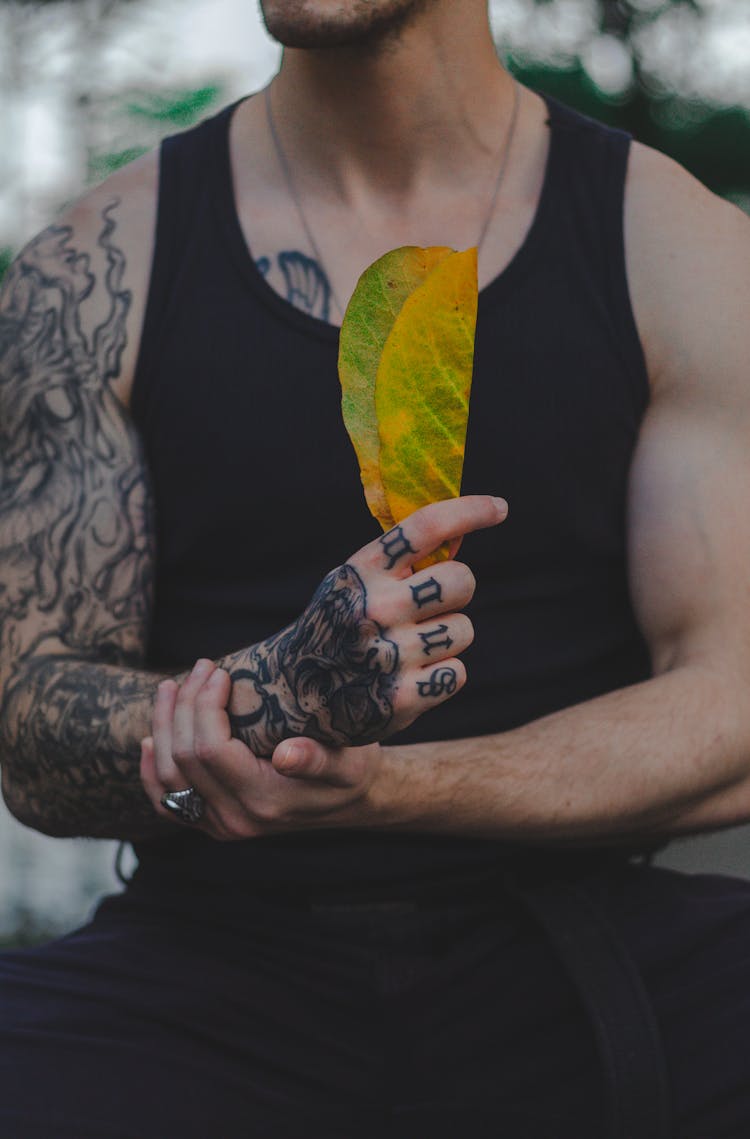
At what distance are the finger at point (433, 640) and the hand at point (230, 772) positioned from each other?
4.7 inches

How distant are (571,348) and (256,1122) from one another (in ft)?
2.82

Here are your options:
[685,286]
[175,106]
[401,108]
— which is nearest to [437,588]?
[685,286]

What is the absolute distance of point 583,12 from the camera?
3.27 metres

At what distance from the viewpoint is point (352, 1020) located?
4.55 ft

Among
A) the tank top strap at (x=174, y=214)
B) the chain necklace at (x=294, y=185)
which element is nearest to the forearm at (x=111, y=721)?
the tank top strap at (x=174, y=214)

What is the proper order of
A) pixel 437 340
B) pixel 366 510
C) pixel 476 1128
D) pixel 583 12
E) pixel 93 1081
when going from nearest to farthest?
1. pixel 437 340
2. pixel 93 1081
3. pixel 476 1128
4. pixel 366 510
5. pixel 583 12

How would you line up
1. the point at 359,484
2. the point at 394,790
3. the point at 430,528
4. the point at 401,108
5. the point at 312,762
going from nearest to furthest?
the point at 430,528 → the point at 312,762 → the point at 394,790 → the point at 359,484 → the point at 401,108

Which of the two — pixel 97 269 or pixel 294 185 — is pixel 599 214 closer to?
pixel 294 185

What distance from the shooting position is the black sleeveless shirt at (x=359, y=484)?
4.81 ft

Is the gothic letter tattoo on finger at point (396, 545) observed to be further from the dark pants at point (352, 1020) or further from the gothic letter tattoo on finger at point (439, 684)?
the dark pants at point (352, 1020)

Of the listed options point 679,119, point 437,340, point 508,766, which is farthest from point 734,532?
point 679,119

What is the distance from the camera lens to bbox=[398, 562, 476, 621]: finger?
98 cm

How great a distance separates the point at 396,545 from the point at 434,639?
0.08 meters

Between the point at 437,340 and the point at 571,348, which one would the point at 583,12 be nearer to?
the point at 571,348
